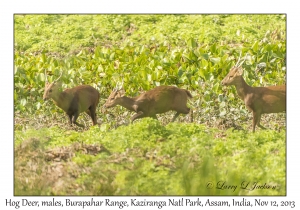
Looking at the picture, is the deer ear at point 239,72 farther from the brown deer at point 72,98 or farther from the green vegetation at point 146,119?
the brown deer at point 72,98

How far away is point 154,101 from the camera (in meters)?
12.5

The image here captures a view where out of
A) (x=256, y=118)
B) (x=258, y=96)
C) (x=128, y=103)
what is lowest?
(x=256, y=118)

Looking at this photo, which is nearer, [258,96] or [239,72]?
[258,96]

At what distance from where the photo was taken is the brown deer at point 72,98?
12578mm

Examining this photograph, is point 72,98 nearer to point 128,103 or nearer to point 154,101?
point 128,103

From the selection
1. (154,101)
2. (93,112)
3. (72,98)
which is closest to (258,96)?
(154,101)

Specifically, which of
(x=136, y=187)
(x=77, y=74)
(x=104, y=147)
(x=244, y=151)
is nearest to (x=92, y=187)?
(x=136, y=187)

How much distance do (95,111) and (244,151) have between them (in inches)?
125

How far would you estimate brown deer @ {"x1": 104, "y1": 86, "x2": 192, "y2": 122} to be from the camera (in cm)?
1248

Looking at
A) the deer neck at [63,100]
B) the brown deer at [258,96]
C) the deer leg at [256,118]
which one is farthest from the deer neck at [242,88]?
the deer neck at [63,100]

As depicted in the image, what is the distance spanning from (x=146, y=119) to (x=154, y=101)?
4.40ft

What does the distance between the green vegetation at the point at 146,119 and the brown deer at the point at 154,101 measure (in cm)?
28

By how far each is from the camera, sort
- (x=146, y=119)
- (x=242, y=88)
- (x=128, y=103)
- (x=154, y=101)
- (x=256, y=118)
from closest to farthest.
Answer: (x=146, y=119) < (x=256, y=118) < (x=242, y=88) < (x=154, y=101) < (x=128, y=103)

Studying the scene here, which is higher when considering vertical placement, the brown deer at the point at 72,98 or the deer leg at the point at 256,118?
the brown deer at the point at 72,98
